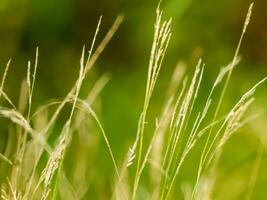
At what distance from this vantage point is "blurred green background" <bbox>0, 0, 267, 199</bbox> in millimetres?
4000

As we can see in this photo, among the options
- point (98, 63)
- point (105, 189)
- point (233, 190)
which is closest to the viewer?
point (105, 189)

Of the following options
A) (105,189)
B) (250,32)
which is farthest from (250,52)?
(105,189)

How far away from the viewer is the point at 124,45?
488cm

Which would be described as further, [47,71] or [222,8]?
[222,8]

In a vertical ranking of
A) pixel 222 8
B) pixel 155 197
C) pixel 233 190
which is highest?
pixel 222 8

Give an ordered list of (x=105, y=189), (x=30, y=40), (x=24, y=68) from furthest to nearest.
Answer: (x=30, y=40), (x=24, y=68), (x=105, y=189)

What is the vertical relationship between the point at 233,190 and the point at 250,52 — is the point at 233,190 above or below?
below

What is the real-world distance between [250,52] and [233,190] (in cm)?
214

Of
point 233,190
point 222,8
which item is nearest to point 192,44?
point 222,8

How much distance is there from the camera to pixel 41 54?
436cm

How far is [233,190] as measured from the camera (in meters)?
2.98

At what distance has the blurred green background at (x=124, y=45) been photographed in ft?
13.1

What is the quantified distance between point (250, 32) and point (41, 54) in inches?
55.0

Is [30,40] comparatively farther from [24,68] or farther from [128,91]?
[128,91]
